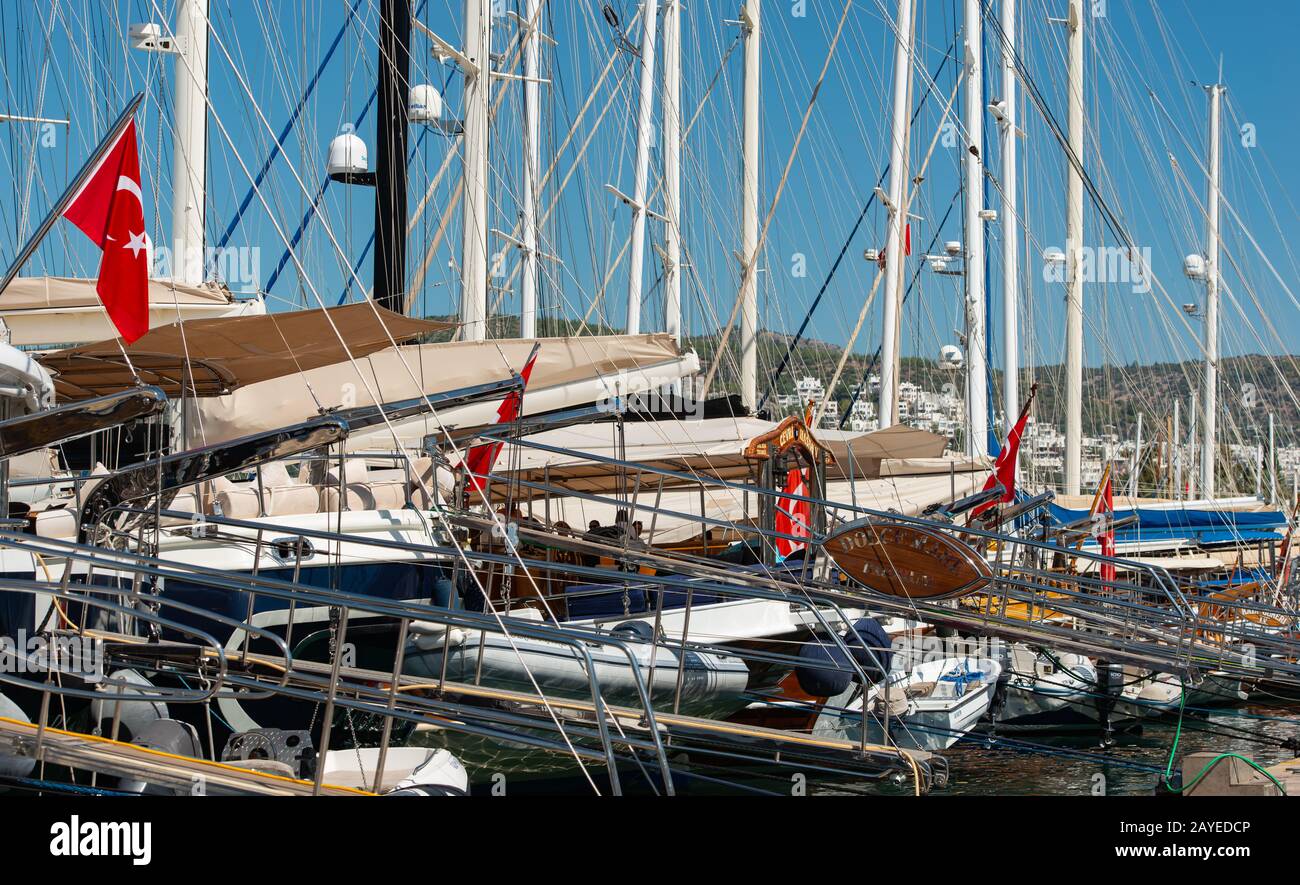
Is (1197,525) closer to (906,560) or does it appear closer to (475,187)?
(475,187)

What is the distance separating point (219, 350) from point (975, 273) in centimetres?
1450

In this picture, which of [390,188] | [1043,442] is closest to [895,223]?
[390,188]

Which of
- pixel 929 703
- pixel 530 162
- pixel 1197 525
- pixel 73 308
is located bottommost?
pixel 929 703

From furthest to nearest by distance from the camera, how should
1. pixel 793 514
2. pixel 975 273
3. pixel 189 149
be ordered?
pixel 975 273
pixel 189 149
pixel 793 514

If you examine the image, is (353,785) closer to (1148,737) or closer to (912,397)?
(1148,737)

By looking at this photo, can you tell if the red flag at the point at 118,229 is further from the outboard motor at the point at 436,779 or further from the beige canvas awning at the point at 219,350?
the outboard motor at the point at 436,779

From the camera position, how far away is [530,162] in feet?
63.7

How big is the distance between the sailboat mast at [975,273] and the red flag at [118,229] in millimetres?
15608

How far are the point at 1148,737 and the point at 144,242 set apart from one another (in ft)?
37.2

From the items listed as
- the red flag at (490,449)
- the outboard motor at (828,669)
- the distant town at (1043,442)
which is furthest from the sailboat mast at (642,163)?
the outboard motor at (828,669)

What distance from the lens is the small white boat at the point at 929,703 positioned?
10961 millimetres

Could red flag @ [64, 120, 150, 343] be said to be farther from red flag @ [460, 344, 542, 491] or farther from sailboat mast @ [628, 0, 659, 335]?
sailboat mast @ [628, 0, 659, 335]
